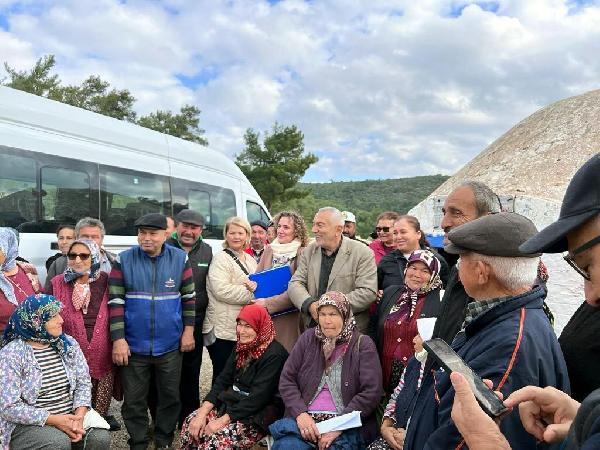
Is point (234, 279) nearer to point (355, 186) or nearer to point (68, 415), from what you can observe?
point (68, 415)

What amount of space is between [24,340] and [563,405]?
10.4 feet

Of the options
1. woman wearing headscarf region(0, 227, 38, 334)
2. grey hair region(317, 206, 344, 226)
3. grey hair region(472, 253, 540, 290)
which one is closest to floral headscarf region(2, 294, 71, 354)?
woman wearing headscarf region(0, 227, 38, 334)

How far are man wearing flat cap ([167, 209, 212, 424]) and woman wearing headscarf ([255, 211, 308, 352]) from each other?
544 millimetres

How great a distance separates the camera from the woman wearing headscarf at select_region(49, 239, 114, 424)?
3.67m

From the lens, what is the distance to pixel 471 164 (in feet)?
55.9

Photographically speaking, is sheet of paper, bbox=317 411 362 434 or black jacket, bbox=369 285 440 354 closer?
sheet of paper, bbox=317 411 362 434

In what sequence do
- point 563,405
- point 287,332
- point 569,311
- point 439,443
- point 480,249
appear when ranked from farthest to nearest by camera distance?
1. point 569,311
2. point 287,332
3. point 480,249
4. point 439,443
5. point 563,405

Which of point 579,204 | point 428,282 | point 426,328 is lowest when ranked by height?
point 426,328

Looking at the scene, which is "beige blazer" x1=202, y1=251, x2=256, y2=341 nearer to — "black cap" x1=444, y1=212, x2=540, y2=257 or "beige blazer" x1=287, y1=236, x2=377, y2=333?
"beige blazer" x1=287, y1=236, x2=377, y2=333

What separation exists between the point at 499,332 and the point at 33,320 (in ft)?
9.40

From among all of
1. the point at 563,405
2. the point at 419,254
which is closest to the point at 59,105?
the point at 419,254

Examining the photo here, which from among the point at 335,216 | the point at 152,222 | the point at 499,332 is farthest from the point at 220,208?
the point at 499,332

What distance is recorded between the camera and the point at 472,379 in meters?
1.22

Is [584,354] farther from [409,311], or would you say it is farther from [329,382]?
[329,382]
